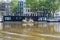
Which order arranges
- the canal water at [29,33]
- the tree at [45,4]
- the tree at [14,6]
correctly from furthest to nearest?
the tree at [14,6] < the tree at [45,4] < the canal water at [29,33]

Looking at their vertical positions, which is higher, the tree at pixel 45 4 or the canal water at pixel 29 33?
the tree at pixel 45 4

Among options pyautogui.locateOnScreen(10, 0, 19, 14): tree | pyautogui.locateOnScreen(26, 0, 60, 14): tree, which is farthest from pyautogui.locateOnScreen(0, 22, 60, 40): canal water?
pyautogui.locateOnScreen(10, 0, 19, 14): tree

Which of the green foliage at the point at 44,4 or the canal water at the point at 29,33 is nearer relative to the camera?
the canal water at the point at 29,33

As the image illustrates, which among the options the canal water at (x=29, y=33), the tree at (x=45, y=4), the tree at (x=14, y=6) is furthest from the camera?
the tree at (x=14, y=6)

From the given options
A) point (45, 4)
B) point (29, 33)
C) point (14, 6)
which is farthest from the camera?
point (14, 6)

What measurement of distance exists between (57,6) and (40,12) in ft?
27.8

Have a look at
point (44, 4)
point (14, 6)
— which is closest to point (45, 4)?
point (44, 4)

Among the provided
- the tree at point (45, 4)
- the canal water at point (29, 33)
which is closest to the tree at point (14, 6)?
the tree at point (45, 4)

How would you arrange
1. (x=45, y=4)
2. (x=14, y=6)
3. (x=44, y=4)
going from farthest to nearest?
(x=14, y=6) < (x=44, y=4) < (x=45, y=4)

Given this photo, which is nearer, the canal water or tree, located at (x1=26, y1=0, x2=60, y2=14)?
the canal water

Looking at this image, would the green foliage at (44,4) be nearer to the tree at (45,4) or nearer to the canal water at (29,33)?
the tree at (45,4)

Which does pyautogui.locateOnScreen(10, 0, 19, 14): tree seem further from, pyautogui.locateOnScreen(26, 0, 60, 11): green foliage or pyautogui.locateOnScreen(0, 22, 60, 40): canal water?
pyautogui.locateOnScreen(0, 22, 60, 40): canal water

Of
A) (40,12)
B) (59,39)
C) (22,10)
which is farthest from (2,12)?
(59,39)

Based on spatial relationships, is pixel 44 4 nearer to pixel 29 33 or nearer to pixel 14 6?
pixel 14 6
